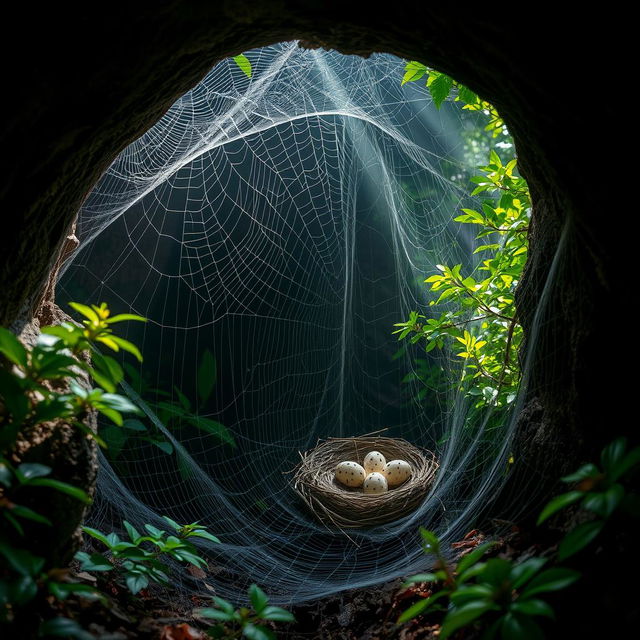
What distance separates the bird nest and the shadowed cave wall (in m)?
1.06

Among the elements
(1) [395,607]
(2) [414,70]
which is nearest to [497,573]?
(1) [395,607]

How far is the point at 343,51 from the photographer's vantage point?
109cm

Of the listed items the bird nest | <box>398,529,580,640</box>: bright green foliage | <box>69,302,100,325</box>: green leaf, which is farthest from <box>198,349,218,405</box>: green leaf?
<box>398,529,580,640</box>: bright green foliage

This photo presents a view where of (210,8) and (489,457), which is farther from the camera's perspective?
(489,457)

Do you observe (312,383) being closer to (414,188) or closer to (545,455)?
(414,188)

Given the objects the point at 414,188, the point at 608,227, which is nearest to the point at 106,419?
the point at 414,188

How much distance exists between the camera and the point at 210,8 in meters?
0.86

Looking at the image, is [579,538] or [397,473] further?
[397,473]

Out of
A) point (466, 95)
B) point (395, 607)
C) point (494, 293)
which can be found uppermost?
point (466, 95)

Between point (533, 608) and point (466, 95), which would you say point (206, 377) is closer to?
point (466, 95)

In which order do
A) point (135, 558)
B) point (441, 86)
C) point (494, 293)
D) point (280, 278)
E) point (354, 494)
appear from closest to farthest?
point (135, 558) < point (441, 86) < point (494, 293) < point (354, 494) < point (280, 278)

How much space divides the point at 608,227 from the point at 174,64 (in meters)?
0.81

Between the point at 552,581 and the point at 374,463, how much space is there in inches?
74.8

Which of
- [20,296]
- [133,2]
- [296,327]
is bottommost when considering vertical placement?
[20,296]
